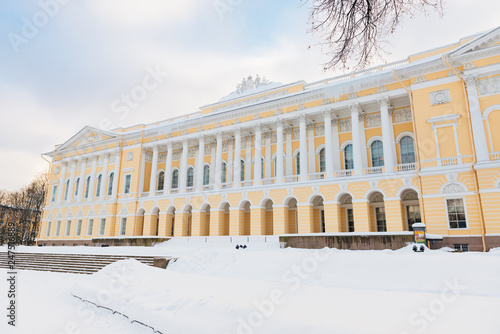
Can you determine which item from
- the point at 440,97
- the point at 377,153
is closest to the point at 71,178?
the point at 377,153

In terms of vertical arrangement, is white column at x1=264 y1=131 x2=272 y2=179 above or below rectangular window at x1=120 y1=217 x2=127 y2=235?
above

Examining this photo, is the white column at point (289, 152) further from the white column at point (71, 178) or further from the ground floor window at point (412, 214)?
the white column at point (71, 178)

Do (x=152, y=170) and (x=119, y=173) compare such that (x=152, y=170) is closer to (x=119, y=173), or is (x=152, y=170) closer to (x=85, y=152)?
(x=119, y=173)

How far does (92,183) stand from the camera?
3719 cm

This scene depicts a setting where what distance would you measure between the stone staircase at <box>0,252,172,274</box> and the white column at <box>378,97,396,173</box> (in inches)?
633

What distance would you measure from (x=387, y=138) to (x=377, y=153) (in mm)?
2435

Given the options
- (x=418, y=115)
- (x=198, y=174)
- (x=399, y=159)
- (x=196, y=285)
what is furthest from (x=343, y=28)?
(x=198, y=174)

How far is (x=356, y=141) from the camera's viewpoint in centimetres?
2400

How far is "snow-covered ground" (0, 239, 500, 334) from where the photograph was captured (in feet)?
16.0

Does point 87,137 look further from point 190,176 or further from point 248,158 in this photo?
point 248,158

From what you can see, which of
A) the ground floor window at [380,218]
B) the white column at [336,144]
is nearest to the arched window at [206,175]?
the white column at [336,144]

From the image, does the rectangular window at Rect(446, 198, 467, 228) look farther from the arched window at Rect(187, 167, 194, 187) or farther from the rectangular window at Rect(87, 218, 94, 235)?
the rectangular window at Rect(87, 218, 94, 235)

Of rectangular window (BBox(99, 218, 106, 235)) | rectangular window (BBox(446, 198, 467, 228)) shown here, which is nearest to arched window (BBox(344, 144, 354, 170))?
rectangular window (BBox(446, 198, 467, 228))

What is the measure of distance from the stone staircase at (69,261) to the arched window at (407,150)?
1850 centimetres
